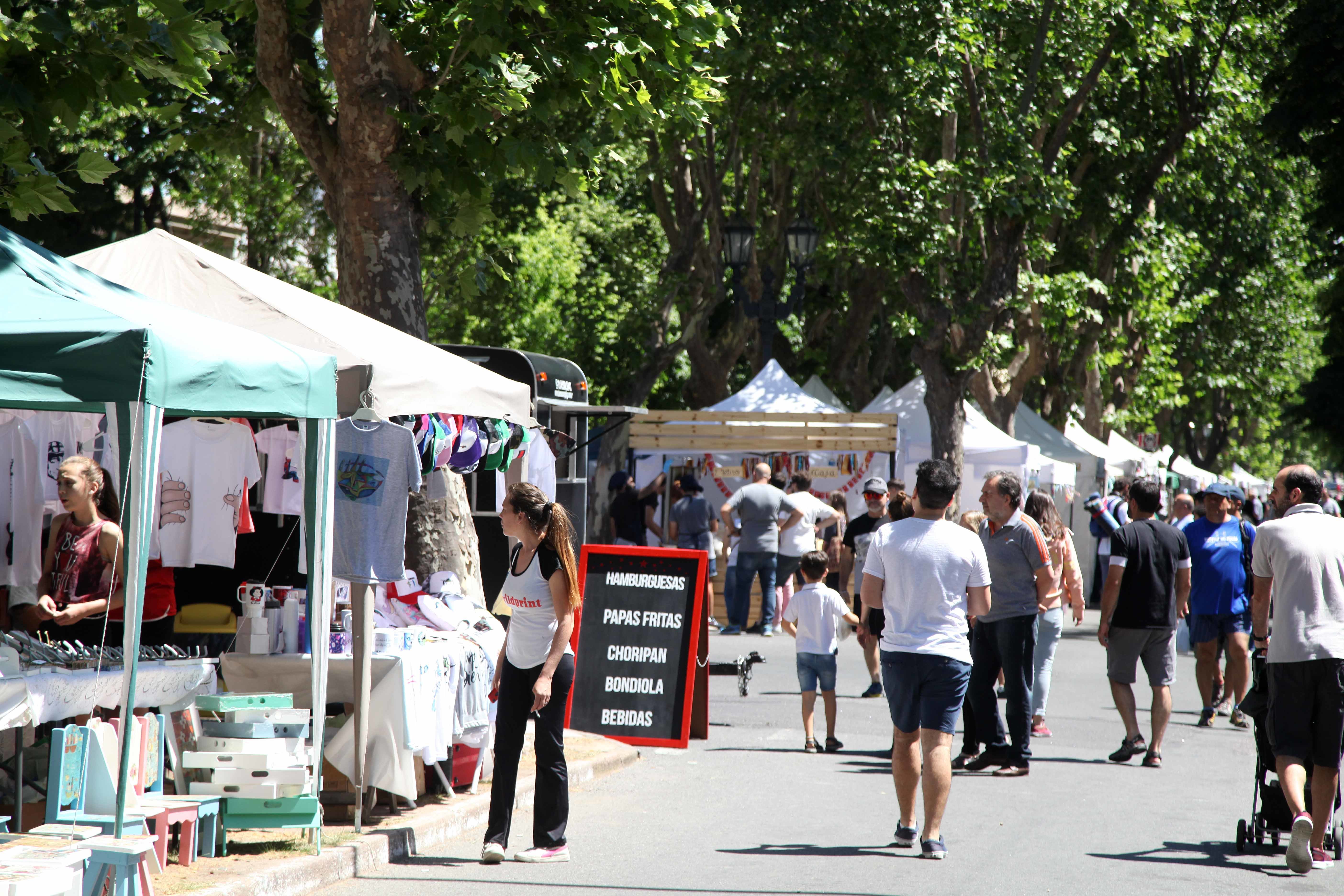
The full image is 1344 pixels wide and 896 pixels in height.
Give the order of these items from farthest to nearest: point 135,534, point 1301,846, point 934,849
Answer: point 934,849 → point 1301,846 → point 135,534

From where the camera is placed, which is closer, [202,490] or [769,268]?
[202,490]

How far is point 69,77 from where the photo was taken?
277 inches

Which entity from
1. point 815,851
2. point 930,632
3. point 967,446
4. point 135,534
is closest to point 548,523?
point 930,632

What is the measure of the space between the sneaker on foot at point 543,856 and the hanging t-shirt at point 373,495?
1521 millimetres

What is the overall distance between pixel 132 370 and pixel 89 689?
178cm

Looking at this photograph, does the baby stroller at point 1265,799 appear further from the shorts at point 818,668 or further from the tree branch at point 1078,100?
the tree branch at point 1078,100

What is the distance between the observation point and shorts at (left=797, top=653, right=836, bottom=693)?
10.3m

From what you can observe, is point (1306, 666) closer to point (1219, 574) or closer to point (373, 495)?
point (373, 495)

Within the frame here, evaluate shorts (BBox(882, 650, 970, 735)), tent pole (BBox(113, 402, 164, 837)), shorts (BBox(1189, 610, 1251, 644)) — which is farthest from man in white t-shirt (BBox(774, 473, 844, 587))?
tent pole (BBox(113, 402, 164, 837))

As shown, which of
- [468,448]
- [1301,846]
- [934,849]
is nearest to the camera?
[1301,846]

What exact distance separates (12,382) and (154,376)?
47 centimetres

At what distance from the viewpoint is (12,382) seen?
504 centimetres

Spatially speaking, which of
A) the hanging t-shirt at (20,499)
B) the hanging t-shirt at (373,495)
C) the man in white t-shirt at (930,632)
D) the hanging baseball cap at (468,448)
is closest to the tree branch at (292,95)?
the hanging baseball cap at (468,448)

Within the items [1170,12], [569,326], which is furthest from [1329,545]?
[569,326]
